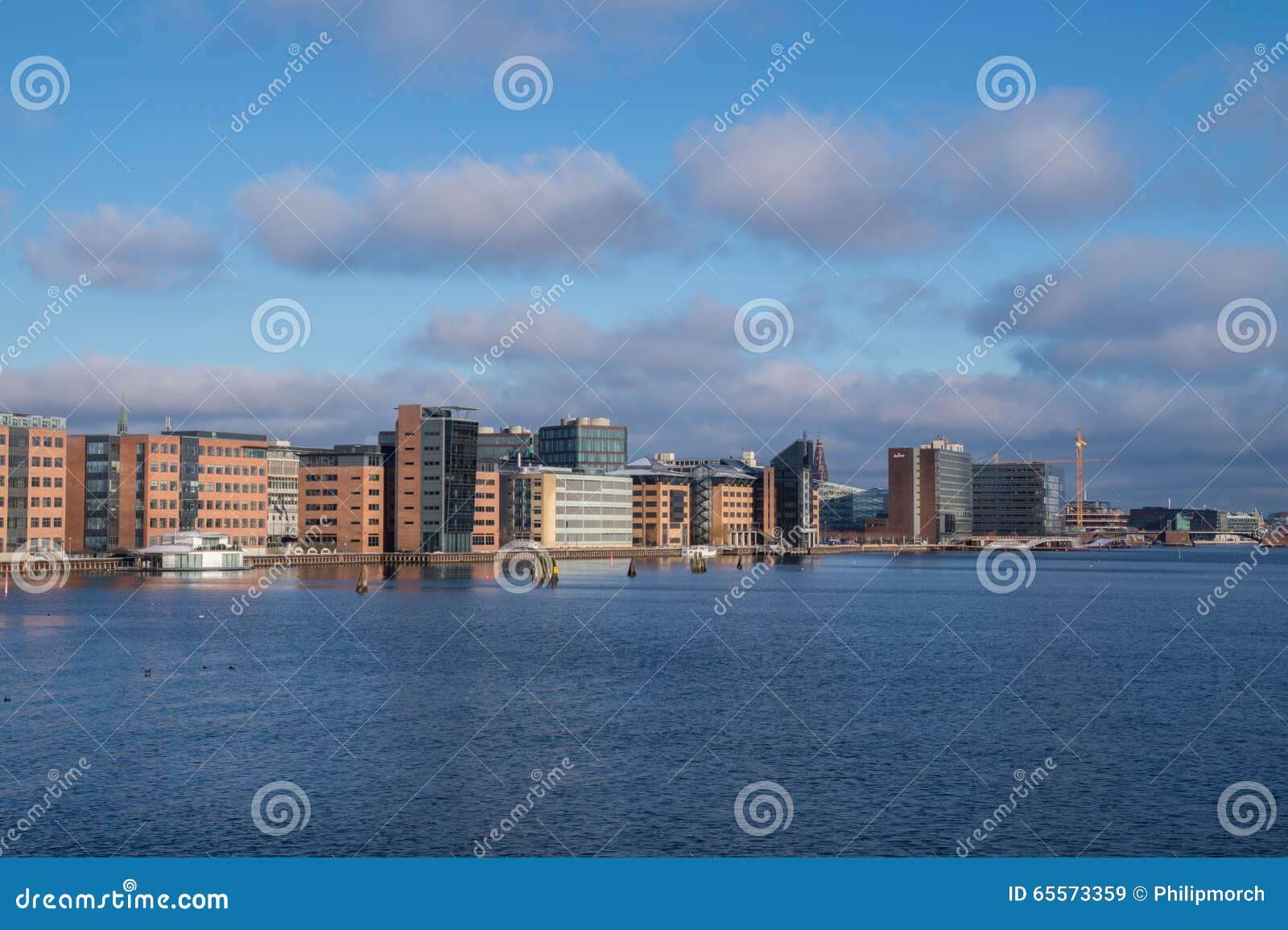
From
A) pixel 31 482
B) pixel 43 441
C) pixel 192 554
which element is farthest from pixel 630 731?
pixel 43 441

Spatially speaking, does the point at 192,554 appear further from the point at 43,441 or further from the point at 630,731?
the point at 630,731

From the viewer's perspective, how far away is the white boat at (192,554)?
166375mm

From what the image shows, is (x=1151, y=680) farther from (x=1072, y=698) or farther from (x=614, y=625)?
(x=614, y=625)

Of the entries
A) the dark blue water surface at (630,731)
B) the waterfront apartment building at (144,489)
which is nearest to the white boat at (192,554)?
the waterfront apartment building at (144,489)

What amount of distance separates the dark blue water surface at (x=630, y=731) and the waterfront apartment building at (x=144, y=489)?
80929 millimetres

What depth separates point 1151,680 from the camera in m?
66.9

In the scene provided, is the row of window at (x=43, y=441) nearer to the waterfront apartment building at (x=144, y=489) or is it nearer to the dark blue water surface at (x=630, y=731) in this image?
the waterfront apartment building at (x=144, y=489)

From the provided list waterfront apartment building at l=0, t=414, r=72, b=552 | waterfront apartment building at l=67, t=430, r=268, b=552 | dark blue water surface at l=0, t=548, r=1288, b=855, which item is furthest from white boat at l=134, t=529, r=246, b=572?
dark blue water surface at l=0, t=548, r=1288, b=855

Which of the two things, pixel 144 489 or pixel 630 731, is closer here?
pixel 630 731

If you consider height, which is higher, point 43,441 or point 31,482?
point 43,441

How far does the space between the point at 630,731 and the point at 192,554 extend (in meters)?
131

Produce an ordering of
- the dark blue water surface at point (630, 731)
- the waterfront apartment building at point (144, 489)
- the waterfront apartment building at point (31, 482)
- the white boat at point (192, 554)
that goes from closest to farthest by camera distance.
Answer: the dark blue water surface at point (630, 731)
the waterfront apartment building at point (31, 482)
the white boat at point (192, 554)
the waterfront apartment building at point (144, 489)

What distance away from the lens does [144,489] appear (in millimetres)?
178250

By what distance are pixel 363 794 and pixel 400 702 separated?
59.1 ft
